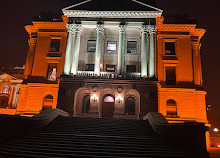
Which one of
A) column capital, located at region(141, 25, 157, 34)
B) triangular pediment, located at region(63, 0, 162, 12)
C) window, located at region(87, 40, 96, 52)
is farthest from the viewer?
window, located at region(87, 40, 96, 52)

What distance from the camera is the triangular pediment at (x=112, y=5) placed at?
32562mm

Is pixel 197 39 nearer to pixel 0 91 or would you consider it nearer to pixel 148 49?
pixel 148 49

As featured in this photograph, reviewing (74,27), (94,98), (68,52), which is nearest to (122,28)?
(74,27)

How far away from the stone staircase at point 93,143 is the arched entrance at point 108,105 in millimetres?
11051

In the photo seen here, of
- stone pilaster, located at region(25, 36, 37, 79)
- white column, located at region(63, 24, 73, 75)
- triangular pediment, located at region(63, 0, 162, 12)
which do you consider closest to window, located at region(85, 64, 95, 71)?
white column, located at region(63, 24, 73, 75)

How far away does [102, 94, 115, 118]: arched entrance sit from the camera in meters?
30.8

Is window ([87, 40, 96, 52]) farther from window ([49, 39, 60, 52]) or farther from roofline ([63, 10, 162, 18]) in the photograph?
window ([49, 39, 60, 52])

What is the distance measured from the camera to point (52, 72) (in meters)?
35.0

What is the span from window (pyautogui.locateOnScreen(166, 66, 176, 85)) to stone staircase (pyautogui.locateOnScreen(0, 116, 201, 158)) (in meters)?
14.7

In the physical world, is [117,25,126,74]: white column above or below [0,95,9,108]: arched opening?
above

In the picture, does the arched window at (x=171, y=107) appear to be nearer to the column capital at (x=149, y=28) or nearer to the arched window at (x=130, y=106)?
the arched window at (x=130, y=106)

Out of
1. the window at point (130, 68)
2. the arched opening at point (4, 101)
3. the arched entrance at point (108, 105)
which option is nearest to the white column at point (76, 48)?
the arched entrance at point (108, 105)

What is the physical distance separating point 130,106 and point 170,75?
7.83 meters

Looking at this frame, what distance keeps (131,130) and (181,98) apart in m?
15.3
